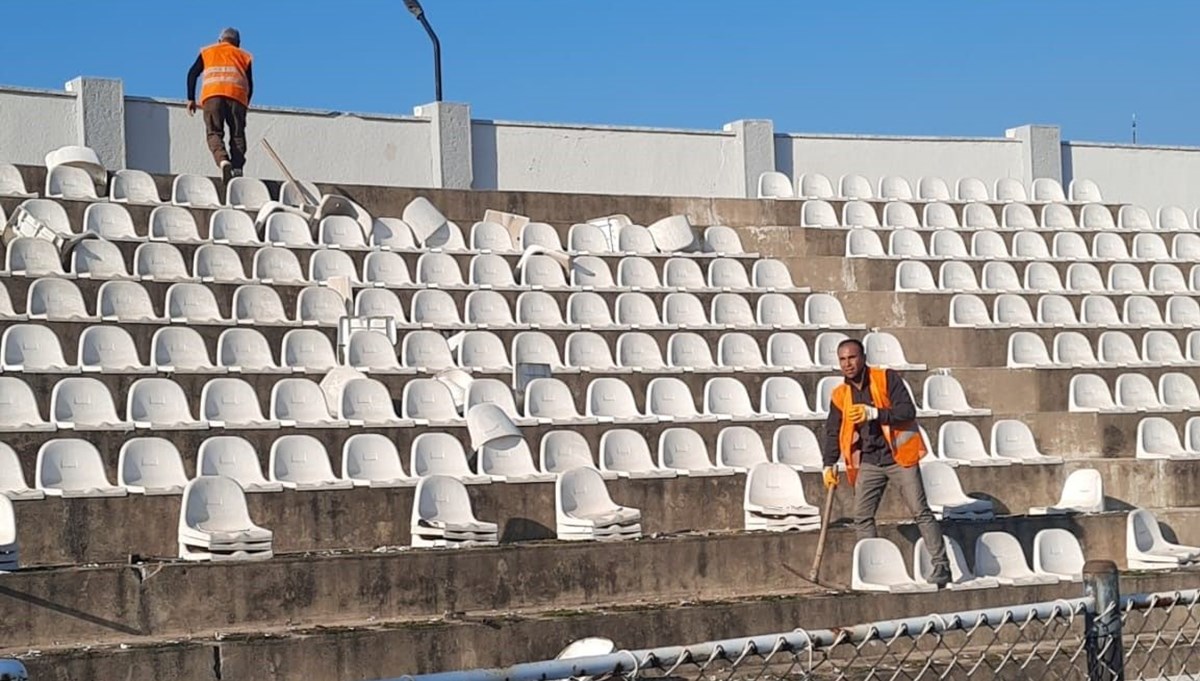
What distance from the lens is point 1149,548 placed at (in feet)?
39.8

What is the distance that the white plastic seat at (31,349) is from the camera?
1158 centimetres

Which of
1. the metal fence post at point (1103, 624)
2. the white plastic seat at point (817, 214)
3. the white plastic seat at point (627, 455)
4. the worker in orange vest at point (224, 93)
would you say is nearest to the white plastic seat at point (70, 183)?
the worker in orange vest at point (224, 93)

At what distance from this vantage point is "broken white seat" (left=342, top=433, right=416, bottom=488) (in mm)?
10773

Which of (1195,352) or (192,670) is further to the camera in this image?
(1195,352)

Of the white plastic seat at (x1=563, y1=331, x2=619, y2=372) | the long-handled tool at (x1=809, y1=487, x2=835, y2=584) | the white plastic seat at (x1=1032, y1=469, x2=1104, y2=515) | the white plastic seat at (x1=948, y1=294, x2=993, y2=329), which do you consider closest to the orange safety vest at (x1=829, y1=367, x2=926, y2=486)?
the long-handled tool at (x1=809, y1=487, x2=835, y2=584)

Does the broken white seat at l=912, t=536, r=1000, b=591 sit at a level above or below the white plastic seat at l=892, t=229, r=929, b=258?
below

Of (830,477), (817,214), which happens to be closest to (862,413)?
(830,477)

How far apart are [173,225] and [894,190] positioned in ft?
27.6

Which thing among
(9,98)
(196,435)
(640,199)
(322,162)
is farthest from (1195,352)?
(9,98)

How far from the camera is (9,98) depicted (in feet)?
53.3

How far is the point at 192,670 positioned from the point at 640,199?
10527 millimetres

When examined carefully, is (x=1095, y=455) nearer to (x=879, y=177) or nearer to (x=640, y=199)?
(x=640, y=199)

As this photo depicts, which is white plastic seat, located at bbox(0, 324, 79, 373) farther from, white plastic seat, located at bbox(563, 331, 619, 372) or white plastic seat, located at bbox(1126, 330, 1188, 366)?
white plastic seat, located at bbox(1126, 330, 1188, 366)

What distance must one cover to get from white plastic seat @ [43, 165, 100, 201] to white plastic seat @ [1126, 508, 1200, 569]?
8.51 metres
